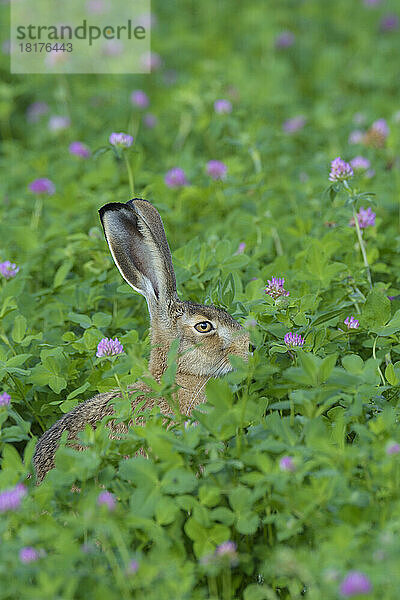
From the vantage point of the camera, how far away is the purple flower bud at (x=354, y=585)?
9.29 ft

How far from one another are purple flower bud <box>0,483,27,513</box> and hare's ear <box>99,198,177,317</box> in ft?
6.20

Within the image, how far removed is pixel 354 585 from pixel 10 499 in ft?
4.37

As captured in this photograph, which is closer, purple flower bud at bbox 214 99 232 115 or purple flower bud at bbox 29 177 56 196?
purple flower bud at bbox 29 177 56 196

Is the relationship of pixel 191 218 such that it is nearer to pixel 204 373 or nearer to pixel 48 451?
pixel 204 373

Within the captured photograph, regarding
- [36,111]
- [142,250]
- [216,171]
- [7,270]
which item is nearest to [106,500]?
[142,250]

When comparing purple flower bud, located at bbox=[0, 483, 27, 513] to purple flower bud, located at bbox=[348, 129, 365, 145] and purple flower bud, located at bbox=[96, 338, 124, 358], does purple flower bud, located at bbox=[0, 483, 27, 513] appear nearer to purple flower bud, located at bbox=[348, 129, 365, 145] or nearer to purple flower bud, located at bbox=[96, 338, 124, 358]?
purple flower bud, located at bbox=[96, 338, 124, 358]

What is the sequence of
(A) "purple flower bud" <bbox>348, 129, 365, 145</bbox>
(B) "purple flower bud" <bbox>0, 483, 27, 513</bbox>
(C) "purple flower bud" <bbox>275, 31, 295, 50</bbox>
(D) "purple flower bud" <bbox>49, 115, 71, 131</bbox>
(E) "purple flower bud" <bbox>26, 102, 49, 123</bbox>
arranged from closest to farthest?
(B) "purple flower bud" <bbox>0, 483, 27, 513</bbox> → (A) "purple flower bud" <bbox>348, 129, 365, 145</bbox> → (D) "purple flower bud" <bbox>49, 115, 71, 131</bbox> → (E) "purple flower bud" <bbox>26, 102, 49, 123</bbox> → (C) "purple flower bud" <bbox>275, 31, 295, 50</bbox>

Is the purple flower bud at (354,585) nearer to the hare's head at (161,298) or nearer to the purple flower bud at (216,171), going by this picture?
the hare's head at (161,298)

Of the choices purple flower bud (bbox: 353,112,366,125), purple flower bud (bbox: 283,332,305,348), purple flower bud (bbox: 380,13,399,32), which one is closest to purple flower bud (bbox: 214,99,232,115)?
purple flower bud (bbox: 353,112,366,125)

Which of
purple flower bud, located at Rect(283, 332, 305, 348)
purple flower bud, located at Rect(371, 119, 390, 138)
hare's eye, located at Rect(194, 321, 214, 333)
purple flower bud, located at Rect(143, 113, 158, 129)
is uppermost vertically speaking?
purple flower bud, located at Rect(283, 332, 305, 348)

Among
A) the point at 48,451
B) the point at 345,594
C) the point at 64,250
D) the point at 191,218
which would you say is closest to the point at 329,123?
the point at 191,218

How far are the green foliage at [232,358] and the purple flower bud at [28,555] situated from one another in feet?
0.08

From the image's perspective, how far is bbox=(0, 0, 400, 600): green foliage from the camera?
3406 millimetres

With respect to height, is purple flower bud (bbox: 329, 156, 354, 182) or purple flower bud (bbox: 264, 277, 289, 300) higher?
purple flower bud (bbox: 329, 156, 354, 182)
